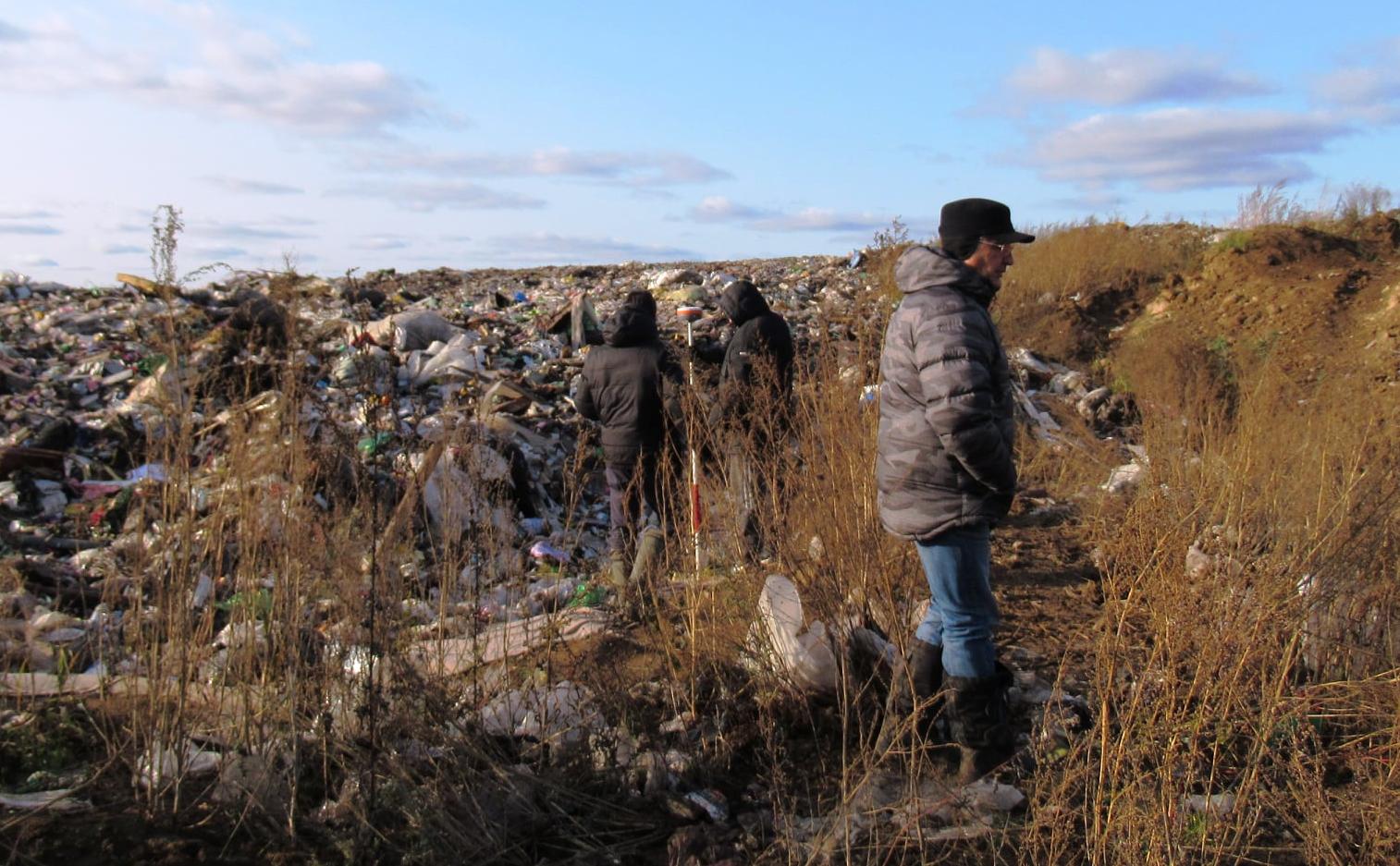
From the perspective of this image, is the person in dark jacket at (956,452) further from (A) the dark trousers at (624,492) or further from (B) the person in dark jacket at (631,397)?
(A) the dark trousers at (624,492)

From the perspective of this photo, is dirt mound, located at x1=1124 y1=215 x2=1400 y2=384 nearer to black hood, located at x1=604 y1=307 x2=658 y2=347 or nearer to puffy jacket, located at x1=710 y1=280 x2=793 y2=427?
puffy jacket, located at x1=710 y1=280 x2=793 y2=427

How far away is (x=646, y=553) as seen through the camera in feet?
15.3

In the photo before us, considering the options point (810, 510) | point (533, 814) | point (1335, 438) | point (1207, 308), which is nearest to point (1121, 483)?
point (1335, 438)

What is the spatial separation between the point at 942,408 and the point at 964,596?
22.8 inches

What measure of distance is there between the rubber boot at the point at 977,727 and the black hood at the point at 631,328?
3.03 meters

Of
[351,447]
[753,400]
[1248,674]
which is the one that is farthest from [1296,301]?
[351,447]

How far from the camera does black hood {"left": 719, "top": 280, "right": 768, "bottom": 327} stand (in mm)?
5559

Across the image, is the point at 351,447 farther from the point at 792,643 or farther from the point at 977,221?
the point at 977,221

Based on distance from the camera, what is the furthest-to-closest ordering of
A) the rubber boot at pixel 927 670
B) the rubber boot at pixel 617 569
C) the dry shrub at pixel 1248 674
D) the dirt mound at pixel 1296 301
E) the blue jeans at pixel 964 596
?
the dirt mound at pixel 1296 301 < the rubber boot at pixel 617 569 < the rubber boot at pixel 927 670 < the blue jeans at pixel 964 596 < the dry shrub at pixel 1248 674

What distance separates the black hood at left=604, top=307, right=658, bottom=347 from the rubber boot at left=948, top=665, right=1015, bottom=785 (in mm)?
3030

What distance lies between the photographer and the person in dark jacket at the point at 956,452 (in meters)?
2.98

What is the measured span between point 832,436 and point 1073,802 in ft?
5.17

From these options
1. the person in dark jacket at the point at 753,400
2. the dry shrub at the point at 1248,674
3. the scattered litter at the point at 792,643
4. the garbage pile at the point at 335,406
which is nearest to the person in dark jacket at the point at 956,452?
the dry shrub at the point at 1248,674

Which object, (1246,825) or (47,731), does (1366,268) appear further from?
(47,731)
